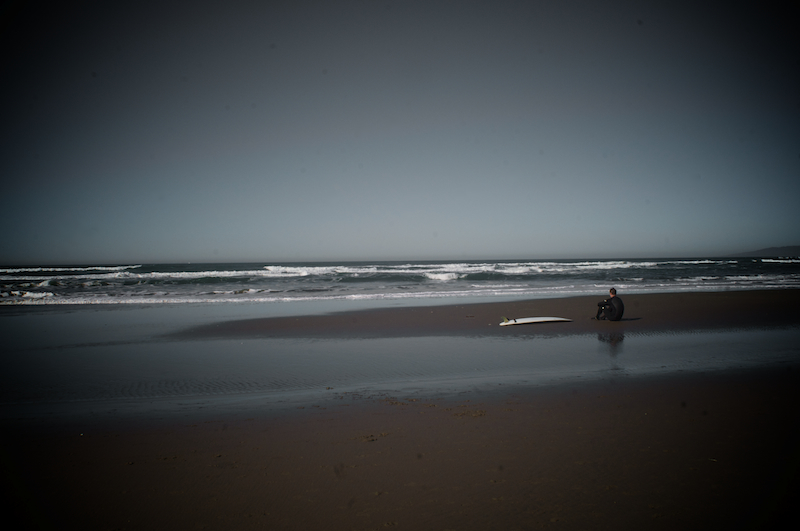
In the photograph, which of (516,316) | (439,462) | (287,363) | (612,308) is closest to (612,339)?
(612,308)

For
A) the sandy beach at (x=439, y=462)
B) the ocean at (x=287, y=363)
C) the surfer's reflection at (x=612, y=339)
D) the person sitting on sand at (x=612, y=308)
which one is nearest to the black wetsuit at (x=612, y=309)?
the person sitting on sand at (x=612, y=308)

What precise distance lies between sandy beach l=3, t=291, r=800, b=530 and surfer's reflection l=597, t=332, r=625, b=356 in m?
2.67

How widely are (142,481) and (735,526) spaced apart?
4791 mm

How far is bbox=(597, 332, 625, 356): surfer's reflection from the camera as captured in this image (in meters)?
9.10

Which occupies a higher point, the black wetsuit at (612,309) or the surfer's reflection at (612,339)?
the black wetsuit at (612,309)

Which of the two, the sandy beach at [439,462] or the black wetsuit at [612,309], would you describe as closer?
the sandy beach at [439,462]

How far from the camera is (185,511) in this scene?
3.18m

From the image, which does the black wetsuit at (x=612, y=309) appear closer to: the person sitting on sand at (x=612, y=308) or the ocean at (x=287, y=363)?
the person sitting on sand at (x=612, y=308)

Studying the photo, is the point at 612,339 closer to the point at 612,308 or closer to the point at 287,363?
the point at 612,308

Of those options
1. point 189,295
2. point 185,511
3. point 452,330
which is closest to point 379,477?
point 185,511

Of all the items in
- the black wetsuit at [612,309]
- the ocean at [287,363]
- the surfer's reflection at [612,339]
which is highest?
the black wetsuit at [612,309]

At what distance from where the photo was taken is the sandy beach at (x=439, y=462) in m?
3.10

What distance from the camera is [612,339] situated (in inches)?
399

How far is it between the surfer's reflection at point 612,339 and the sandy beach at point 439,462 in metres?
2.67
